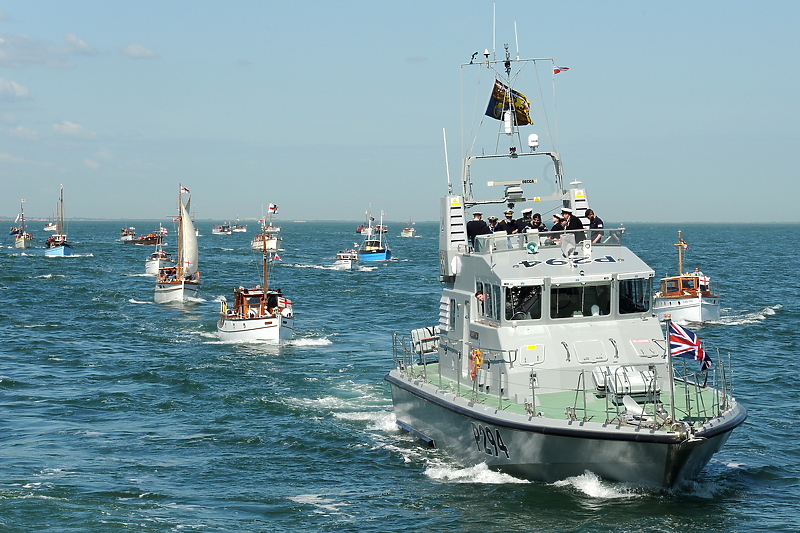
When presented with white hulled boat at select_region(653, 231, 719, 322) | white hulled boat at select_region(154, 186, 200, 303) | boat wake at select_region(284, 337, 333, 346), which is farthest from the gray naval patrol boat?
white hulled boat at select_region(154, 186, 200, 303)

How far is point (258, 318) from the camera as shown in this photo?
40375mm

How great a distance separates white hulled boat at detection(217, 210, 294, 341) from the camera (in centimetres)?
4041

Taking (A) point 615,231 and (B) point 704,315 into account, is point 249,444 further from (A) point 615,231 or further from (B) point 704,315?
(B) point 704,315

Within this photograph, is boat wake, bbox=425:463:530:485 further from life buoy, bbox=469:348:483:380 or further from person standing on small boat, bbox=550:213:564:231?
person standing on small boat, bbox=550:213:564:231

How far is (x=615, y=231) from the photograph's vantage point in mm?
19891

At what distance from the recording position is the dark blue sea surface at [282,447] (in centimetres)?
1659

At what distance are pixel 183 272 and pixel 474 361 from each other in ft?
151

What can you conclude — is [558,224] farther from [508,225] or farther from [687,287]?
[687,287]

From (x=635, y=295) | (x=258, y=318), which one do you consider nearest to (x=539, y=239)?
(x=635, y=295)

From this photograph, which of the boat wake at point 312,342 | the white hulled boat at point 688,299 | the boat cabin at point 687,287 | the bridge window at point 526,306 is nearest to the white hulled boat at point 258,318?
the boat wake at point 312,342

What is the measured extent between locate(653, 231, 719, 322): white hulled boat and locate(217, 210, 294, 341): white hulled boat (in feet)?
59.5

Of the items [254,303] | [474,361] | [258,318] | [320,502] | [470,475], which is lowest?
[320,502]

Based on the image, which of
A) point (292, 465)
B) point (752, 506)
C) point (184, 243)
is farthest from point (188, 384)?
point (184, 243)

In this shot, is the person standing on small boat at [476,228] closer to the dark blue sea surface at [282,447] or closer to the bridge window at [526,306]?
the bridge window at [526,306]
